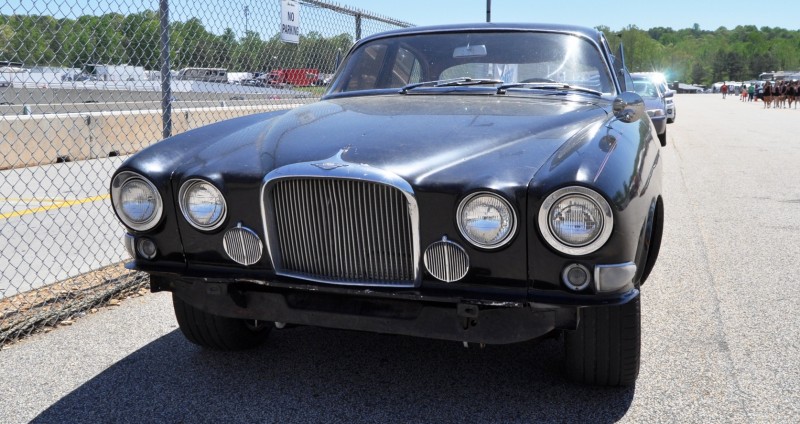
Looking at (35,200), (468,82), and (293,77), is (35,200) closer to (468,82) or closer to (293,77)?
(293,77)

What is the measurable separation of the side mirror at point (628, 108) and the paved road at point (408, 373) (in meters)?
1.10

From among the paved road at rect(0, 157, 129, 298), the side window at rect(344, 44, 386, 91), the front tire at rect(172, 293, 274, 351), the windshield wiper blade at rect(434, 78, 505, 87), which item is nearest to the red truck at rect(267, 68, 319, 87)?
the paved road at rect(0, 157, 129, 298)

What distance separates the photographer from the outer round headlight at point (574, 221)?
2545 mm

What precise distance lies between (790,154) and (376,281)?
11959 mm

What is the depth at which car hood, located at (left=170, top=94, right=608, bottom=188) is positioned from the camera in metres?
2.76

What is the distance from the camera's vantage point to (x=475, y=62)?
4219mm

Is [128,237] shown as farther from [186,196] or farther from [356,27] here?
[356,27]

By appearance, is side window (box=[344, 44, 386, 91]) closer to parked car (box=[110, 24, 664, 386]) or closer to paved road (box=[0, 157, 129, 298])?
parked car (box=[110, 24, 664, 386])

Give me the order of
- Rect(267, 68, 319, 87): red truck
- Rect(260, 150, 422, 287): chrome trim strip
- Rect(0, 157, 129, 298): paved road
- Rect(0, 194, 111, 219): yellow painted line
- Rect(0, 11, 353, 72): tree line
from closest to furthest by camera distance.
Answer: Rect(260, 150, 422, 287): chrome trim strip
Rect(0, 157, 129, 298): paved road
Rect(0, 11, 353, 72): tree line
Rect(0, 194, 111, 219): yellow painted line
Rect(267, 68, 319, 87): red truck

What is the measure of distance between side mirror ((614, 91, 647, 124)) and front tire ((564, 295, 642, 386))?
105 cm

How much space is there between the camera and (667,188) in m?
8.84

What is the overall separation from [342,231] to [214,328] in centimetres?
104

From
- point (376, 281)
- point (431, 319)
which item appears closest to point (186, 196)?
point (376, 281)

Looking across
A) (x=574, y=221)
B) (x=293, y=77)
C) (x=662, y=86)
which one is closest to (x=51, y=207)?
(x=293, y=77)
